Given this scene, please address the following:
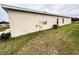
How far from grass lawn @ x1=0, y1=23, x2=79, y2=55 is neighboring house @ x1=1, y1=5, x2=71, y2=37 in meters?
Result: 0.10

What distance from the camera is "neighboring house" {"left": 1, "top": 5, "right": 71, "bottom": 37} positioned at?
219cm

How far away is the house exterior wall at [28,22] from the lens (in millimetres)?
2205

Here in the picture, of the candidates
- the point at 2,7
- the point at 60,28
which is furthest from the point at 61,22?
the point at 2,7

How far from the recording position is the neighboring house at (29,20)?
2.19 metres

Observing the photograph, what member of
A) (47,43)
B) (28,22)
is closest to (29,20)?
(28,22)

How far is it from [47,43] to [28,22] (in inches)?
17.7

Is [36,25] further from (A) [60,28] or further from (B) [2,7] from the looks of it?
(B) [2,7]

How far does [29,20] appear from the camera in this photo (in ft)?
7.48

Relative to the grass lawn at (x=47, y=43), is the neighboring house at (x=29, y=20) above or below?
above

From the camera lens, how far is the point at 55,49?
2.23 meters

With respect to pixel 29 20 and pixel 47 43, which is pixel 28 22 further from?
pixel 47 43

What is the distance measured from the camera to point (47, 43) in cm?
227

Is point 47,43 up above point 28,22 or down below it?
below

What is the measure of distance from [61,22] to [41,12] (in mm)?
368
